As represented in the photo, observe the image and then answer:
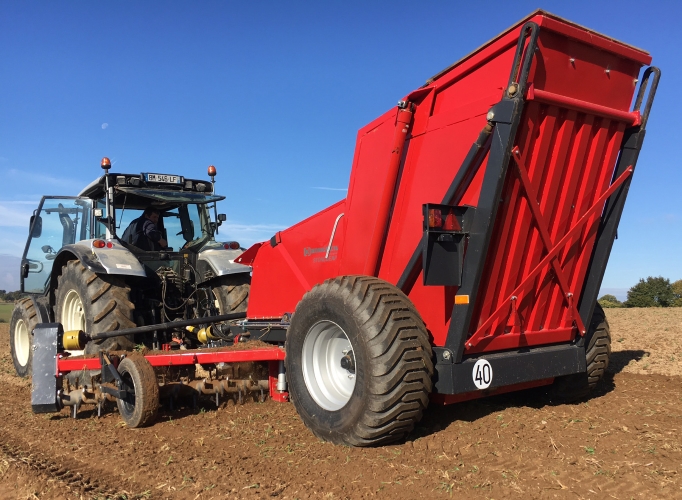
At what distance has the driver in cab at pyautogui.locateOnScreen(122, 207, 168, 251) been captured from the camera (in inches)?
278

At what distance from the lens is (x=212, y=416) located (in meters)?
4.60

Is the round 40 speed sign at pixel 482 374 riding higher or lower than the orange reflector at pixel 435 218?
lower

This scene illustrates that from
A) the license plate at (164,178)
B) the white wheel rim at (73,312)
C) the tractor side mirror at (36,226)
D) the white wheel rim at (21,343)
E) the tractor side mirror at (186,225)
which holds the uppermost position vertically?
the license plate at (164,178)

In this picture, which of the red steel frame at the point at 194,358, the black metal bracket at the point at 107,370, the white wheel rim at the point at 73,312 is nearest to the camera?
the black metal bracket at the point at 107,370

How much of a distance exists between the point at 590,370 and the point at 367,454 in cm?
208

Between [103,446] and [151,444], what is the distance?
1.10 feet

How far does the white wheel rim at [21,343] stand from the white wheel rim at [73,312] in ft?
5.40

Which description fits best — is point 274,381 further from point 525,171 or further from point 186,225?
point 186,225

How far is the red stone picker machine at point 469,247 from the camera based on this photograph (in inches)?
130

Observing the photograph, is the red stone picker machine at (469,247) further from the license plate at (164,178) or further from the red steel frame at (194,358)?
the license plate at (164,178)

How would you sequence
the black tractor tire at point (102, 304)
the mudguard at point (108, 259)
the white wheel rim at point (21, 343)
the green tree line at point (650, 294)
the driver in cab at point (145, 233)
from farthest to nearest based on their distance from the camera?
the green tree line at point (650, 294) → the white wheel rim at point (21, 343) → the driver in cab at point (145, 233) → the mudguard at point (108, 259) → the black tractor tire at point (102, 304)

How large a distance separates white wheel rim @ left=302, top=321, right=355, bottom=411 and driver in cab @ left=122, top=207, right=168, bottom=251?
152 inches

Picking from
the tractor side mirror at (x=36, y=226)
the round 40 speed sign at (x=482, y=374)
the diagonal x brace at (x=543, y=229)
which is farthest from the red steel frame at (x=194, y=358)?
the tractor side mirror at (x=36, y=226)

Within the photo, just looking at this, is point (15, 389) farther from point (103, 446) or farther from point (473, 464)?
point (473, 464)
